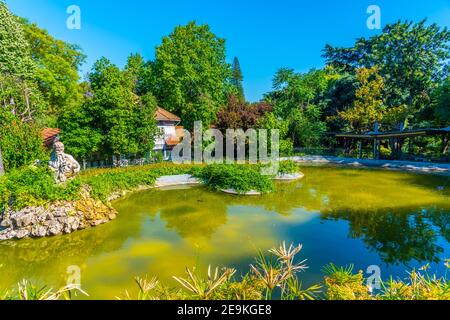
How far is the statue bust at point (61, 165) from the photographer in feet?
40.1

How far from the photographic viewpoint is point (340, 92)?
38.8 m

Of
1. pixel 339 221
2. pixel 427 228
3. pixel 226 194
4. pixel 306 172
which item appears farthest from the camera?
pixel 306 172

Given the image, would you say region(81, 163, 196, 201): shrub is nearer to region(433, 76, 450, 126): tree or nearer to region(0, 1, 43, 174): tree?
region(0, 1, 43, 174): tree

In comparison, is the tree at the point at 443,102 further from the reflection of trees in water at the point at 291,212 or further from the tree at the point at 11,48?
the tree at the point at 11,48

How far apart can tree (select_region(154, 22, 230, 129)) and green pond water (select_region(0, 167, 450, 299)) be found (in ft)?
57.8

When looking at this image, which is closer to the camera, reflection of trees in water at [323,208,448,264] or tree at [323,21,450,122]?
reflection of trees in water at [323,208,448,264]

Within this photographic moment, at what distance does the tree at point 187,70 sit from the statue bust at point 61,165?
17.7 metres

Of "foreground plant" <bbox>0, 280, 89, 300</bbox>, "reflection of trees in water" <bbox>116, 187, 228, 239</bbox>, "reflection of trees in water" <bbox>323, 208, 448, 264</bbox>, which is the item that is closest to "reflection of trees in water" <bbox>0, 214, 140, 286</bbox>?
"reflection of trees in water" <bbox>116, 187, 228, 239</bbox>

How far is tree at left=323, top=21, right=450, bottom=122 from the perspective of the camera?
33.5 metres

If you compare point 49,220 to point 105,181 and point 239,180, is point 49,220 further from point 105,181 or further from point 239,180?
point 239,180

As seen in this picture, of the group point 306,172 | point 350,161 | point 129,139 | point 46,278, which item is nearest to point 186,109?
point 129,139

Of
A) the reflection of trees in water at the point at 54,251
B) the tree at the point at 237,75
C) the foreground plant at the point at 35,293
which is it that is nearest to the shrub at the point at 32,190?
the reflection of trees in water at the point at 54,251
